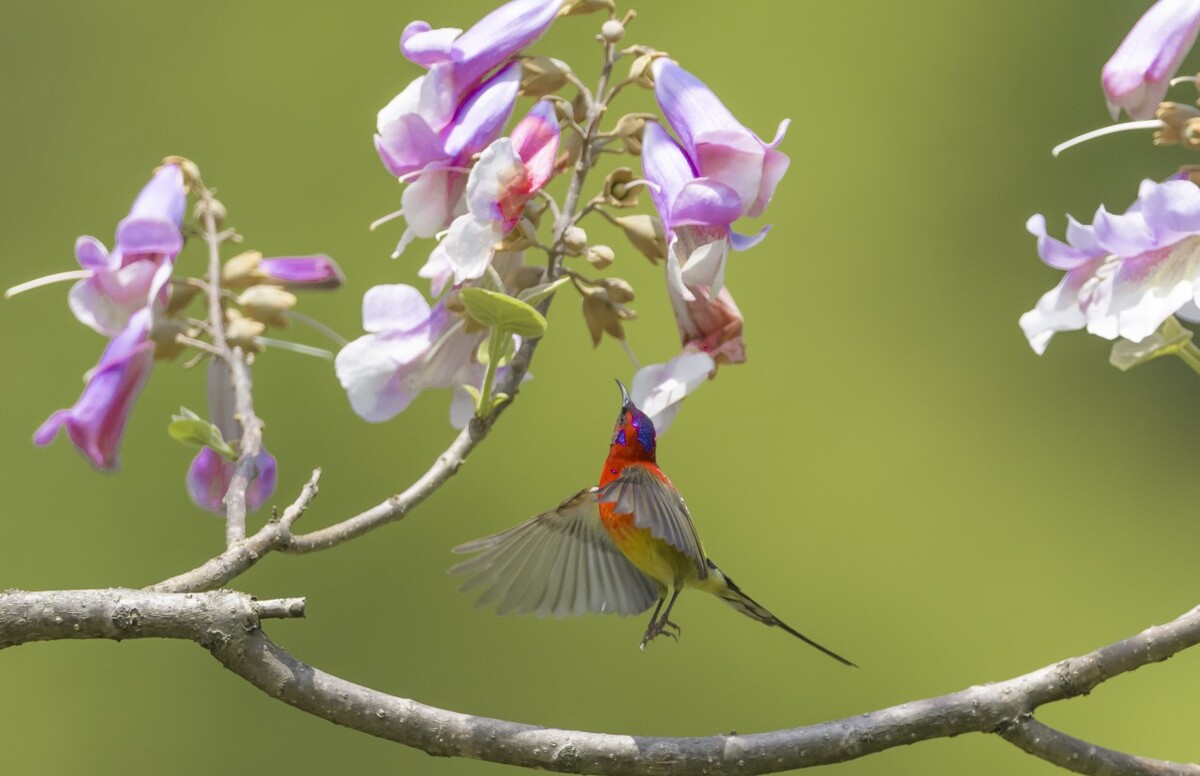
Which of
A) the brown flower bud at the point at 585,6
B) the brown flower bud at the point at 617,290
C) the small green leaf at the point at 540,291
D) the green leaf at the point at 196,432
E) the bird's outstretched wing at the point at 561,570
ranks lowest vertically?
the bird's outstretched wing at the point at 561,570

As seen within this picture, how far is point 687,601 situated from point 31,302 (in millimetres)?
1073

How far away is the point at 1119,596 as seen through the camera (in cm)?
200

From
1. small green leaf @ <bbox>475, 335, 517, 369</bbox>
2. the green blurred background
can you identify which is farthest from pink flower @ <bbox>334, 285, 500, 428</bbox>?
the green blurred background

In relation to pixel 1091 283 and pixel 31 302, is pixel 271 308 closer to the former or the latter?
pixel 1091 283

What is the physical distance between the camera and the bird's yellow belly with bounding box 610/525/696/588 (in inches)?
31.3

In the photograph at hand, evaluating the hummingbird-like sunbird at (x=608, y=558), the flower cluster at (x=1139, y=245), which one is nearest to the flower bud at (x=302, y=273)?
the hummingbird-like sunbird at (x=608, y=558)

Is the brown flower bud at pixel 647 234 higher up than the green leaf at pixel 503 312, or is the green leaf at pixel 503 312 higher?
the brown flower bud at pixel 647 234

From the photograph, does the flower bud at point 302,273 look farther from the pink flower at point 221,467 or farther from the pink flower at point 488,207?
the pink flower at point 488,207

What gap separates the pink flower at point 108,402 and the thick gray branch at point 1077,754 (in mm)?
510

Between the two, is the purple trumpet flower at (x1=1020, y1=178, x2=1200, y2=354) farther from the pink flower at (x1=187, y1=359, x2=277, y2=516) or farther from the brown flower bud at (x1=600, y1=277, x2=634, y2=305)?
the pink flower at (x1=187, y1=359, x2=277, y2=516)

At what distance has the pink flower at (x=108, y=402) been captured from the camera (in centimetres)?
74

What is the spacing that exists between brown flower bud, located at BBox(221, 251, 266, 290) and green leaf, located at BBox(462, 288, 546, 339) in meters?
0.30

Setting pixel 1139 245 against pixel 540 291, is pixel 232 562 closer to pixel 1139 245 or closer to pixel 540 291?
pixel 540 291

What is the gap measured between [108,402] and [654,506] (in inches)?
12.5
